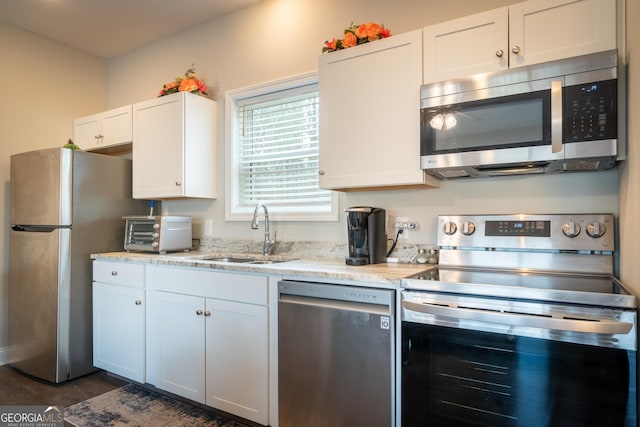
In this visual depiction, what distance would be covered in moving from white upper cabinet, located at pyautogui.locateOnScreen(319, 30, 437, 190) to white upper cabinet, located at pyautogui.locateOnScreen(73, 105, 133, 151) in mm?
1974

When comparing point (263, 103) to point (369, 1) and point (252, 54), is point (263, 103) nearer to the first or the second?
point (252, 54)

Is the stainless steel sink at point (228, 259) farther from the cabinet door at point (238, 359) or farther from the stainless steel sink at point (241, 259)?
the cabinet door at point (238, 359)

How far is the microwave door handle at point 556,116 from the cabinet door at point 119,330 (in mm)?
2516

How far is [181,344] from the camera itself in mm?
2297

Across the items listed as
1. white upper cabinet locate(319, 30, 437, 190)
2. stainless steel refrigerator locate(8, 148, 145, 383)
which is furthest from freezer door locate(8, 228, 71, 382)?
white upper cabinet locate(319, 30, 437, 190)

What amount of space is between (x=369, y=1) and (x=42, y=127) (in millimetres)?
3063

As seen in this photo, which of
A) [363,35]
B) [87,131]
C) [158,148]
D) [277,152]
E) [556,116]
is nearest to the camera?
[556,116]

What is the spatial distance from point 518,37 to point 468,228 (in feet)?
3.01

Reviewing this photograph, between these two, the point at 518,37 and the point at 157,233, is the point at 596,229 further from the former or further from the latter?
the point at 157,233

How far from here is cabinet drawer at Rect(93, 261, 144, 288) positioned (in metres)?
2.56

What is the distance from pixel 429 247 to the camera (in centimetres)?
215

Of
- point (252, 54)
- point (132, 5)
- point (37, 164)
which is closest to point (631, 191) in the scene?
point (252, 54)

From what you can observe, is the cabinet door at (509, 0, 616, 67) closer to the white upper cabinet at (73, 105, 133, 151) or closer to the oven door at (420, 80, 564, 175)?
the oven door at (420, 80, 564, 175)

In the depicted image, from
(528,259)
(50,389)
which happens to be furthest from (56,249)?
(528,259)
